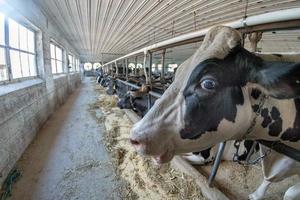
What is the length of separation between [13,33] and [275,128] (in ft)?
12.2

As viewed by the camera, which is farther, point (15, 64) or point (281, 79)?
point (15, 64)

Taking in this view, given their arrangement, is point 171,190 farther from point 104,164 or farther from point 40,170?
point 40,170

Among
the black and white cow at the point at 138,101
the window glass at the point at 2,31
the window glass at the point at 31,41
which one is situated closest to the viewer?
the window glass at the point at 2,31

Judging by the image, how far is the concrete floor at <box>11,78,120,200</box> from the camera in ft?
5.45

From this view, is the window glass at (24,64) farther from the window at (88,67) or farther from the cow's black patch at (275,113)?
the window at (88,67)

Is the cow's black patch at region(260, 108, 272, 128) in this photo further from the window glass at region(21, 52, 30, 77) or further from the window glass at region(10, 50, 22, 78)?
the window glass at region(21, 52, 30, 77)

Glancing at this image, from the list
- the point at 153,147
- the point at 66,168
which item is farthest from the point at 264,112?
the point at 66,168

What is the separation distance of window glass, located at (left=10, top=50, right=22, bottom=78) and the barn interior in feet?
0.05

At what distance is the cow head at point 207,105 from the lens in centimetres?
66

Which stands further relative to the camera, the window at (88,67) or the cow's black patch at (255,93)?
the window at (88,67)

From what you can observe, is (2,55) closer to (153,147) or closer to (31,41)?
(31,41)

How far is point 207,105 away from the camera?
675mm

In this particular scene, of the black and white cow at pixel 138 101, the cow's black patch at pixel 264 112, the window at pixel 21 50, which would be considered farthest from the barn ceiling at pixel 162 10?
the cow's black patch at pixel 264 112

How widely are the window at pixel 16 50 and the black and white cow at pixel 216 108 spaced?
286 centimetres
